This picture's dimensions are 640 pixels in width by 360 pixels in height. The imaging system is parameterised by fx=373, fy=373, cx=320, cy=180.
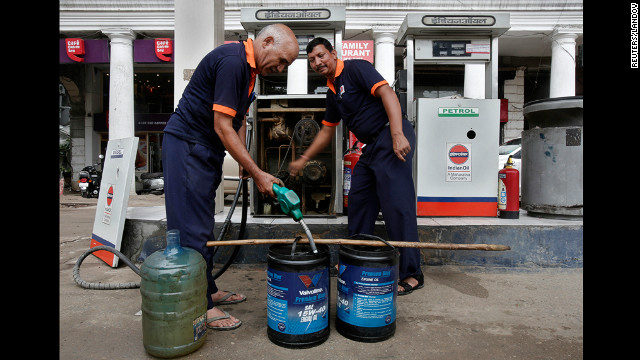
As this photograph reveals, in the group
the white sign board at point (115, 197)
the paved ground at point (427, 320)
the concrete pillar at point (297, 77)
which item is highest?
the concrete pillar at point (297, 77)

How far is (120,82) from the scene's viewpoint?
→ 38.4 feet

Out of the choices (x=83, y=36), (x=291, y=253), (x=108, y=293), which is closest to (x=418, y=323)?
(x=291, y=253)

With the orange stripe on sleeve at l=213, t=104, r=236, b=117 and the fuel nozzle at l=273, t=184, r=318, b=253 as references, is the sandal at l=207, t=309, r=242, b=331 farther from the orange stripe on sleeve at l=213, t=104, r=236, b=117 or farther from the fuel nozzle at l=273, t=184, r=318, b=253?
the orange stripe on sleeve at l=213, t=104, r=236, b=117

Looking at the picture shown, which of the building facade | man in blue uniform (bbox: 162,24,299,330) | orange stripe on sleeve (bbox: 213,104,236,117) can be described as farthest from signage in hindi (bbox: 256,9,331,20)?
the building facade

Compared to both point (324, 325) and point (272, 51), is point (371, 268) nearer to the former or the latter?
point (324, 325)

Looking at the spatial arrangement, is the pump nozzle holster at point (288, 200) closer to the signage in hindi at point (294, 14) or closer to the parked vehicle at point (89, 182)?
the signage in hindi at point (294, 14)

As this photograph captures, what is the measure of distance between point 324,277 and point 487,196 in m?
2.76

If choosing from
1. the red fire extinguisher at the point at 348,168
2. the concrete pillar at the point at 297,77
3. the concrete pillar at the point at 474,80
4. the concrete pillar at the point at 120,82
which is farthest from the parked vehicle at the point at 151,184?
the concrete pillar at the point at 474,80

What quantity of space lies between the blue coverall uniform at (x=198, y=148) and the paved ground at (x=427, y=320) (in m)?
0.51

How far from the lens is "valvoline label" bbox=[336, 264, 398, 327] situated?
212cm

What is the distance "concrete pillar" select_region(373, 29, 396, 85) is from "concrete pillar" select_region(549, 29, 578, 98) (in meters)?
4.83

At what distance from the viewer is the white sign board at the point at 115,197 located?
374 centimetres

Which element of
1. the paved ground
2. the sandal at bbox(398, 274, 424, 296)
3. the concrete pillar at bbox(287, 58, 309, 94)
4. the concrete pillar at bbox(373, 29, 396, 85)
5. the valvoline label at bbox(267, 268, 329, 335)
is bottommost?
the paved ground

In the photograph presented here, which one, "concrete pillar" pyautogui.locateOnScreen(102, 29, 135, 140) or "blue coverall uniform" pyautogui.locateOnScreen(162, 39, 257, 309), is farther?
"concrete pillar" pyautogui.locateOnScreen(102, 29, 135, 140)
